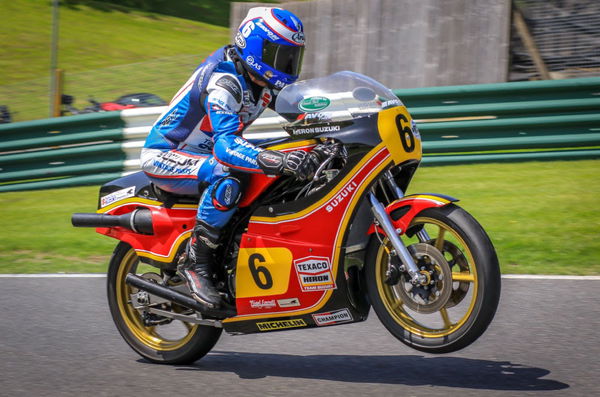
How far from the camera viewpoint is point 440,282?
4285 millimetres

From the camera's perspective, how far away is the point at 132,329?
17.7 feet

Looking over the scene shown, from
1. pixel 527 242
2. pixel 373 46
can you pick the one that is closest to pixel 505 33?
pixel 373 46

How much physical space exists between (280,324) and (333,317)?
341 mm

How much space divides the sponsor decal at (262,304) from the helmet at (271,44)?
1.19m

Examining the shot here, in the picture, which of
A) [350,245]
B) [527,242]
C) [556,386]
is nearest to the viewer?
[556,386]

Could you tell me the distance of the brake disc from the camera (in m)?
4.26

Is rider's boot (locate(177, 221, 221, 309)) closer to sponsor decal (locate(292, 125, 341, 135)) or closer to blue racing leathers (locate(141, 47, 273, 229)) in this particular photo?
blue racing leathers (locate(141, 47, 273, 229))

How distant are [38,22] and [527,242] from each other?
107ft

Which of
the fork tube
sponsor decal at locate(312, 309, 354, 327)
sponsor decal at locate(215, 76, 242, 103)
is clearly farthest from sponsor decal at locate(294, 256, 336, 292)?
sponsor decal at locate(215, 76, 242, 103)

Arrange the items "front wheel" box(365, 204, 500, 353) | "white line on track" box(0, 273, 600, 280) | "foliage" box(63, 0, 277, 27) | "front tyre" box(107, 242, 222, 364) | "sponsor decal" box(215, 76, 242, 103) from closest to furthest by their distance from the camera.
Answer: "front wheel" box(365, 204, 500, 353) → "sponsor decal" box(215, 76, 242, 103) → "front tyre" box(107, 242, 222, 364) → "white line on track" box(0, 273, 600, 280) → "foliage" box(63, 0, 277, 27)

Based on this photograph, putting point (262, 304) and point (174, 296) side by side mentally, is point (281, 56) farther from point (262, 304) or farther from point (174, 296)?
point (174, 296)

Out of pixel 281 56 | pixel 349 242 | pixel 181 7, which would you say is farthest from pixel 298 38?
pixel 181 7

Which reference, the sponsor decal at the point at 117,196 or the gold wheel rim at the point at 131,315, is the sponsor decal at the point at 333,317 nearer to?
the gold wheel rim at the point at 131,315

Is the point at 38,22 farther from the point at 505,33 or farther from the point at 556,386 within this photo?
the point at 556,386
